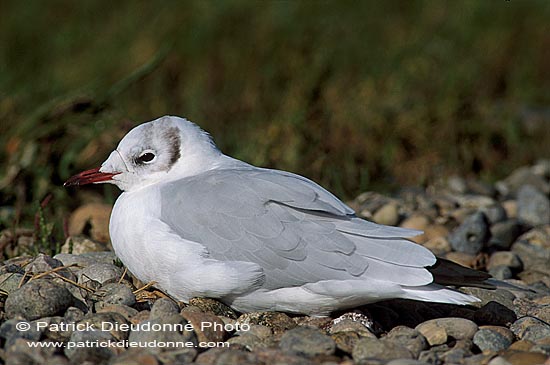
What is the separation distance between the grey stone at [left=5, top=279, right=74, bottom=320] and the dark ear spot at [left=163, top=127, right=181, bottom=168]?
826mm

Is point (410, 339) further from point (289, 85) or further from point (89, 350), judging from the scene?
point (289, 85)

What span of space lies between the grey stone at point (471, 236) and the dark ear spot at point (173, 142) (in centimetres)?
181

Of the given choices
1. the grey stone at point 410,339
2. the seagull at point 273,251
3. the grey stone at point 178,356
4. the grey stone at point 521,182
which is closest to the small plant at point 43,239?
the seagull at point 273,251

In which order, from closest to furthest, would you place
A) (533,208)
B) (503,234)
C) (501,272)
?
(501,272)
(503,234)
(533,208)

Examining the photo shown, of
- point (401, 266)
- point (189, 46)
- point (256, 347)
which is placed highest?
point (189, 46)

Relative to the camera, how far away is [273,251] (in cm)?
333

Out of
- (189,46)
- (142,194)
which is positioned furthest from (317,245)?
(189,46)

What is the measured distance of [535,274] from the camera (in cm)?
442

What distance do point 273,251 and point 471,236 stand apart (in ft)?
5.88

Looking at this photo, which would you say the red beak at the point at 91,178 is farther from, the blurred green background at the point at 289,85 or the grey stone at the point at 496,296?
the grey stone at the point at 496,296

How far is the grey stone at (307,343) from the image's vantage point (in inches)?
115

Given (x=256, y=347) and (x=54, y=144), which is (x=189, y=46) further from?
(x=256, y=347)

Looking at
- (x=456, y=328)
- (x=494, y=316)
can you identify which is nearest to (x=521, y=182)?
(x=494, y=316)

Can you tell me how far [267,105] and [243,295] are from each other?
12.0 ft
